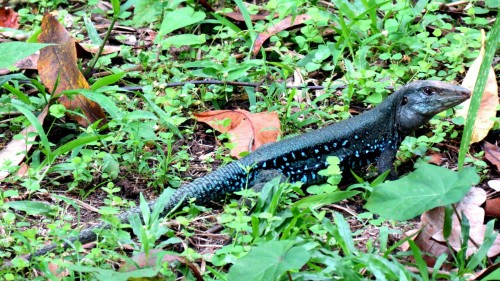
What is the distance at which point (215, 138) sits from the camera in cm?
663

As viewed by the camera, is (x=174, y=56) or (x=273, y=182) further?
(x=174, y=56)

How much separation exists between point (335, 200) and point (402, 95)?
1.39 metres

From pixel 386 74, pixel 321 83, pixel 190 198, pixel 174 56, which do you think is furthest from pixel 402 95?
pixel 174 56

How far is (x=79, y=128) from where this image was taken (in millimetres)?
6598

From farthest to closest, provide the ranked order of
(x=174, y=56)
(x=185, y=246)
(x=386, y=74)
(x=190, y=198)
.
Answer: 1. (x=174, y=56)
2. (x=386, y=74)
3. (x=190, y=198)
4. (x=185, y=246)

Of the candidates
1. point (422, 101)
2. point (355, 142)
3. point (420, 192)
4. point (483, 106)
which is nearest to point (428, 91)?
point (422, 101)

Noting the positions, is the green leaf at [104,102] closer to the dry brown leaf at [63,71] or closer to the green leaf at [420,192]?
the dry brown leaf at [63,71]

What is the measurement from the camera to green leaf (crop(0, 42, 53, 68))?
17.5ft

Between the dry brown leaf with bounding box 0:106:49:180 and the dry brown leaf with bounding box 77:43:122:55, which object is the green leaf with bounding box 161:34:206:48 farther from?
the dry brown leaf with bounding box 0:106:49:180

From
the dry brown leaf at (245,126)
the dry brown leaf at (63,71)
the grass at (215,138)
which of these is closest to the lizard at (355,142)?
the grass at (215,138)

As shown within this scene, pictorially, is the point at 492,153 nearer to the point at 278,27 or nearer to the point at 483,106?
the point at 483,106

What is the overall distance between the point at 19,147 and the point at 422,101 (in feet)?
9.97

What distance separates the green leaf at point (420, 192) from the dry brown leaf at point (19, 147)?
2.84m

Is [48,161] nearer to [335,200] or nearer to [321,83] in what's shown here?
[335,200]
